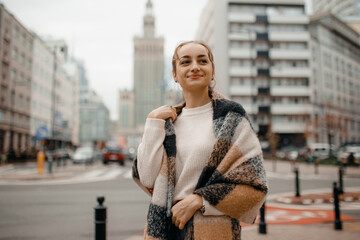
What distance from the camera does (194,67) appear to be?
5.53 feet

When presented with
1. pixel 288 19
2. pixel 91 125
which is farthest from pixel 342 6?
pixel 91 125

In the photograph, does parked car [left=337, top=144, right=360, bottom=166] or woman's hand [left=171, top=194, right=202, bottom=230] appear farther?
parked car [left=337, top=144, right=360, bottom=166]

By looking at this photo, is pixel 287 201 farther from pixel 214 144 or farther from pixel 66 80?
pixel 66 80

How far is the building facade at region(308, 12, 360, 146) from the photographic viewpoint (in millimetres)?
47312

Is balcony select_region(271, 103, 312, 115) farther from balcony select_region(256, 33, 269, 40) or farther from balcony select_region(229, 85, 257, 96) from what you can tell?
balcony select_region(256, 33, 269, 40)

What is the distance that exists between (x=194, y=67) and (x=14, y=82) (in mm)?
43660

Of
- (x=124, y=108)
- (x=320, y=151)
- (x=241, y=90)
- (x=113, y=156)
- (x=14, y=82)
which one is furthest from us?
(x=124, y=108)

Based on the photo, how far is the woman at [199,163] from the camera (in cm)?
145

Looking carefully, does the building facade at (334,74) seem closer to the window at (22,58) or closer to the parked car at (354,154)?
the parked car at (354,154)

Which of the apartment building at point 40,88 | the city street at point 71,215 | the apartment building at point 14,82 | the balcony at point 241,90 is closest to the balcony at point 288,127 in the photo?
the balcony at point 241,90

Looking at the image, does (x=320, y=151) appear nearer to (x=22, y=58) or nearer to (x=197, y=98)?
(x=197, y=98)

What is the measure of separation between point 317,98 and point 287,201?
44.6 metres

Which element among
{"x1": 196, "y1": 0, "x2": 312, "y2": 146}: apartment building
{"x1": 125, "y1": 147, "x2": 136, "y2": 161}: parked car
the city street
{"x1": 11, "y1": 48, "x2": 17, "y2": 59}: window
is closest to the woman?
the city street

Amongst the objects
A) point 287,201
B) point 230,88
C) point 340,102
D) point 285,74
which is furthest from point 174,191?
point 340,102
